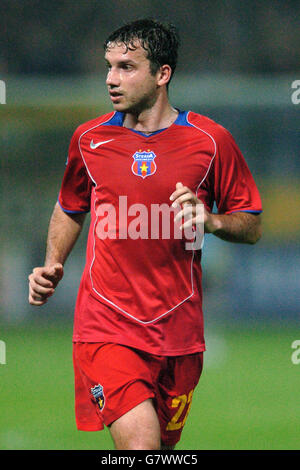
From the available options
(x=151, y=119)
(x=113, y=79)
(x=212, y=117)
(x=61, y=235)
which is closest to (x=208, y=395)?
(x=61, y=235)

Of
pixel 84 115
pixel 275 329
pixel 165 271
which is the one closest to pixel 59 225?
pixel 165 271

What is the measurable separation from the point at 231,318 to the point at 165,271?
6.82 meters

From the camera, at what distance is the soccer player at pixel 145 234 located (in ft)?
12.8

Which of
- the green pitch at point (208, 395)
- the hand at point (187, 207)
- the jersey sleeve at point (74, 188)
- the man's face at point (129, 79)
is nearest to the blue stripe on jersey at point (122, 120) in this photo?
the man's face at point (129, 79)

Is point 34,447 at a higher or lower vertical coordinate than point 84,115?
lower

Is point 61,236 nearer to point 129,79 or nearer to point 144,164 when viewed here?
point 144,164

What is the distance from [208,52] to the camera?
12367 millimetres

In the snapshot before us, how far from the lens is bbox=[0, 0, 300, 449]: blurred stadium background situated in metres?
9.59

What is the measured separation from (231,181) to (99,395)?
3.78 ft

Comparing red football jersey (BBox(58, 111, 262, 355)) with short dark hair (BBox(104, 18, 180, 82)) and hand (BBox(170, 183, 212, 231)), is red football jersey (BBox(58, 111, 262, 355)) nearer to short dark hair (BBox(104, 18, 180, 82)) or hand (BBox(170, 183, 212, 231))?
short dark hair (BBox(104, 18, 180, 82))

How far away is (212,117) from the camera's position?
37.8ft

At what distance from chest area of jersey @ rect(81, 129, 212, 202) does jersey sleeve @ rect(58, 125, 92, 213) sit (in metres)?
0.16

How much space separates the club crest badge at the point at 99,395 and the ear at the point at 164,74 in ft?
4.78

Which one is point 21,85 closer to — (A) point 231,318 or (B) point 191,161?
(A) point 231,318
